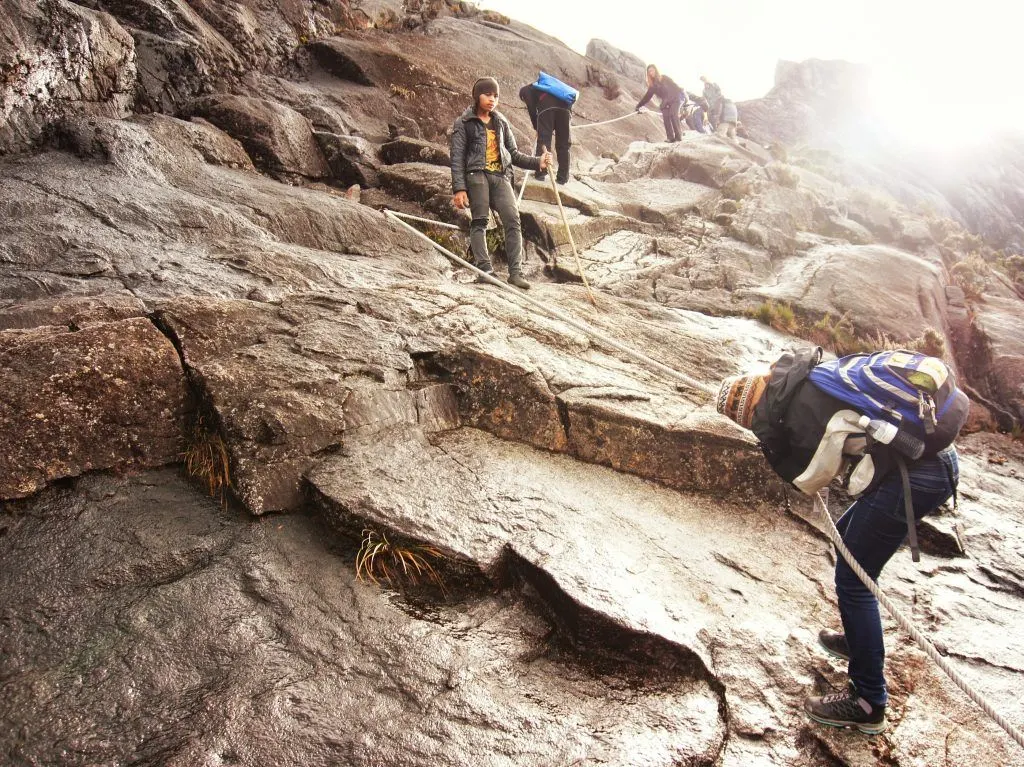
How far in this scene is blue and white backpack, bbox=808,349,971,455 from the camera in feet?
10.8

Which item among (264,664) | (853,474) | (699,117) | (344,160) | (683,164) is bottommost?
(264,664)

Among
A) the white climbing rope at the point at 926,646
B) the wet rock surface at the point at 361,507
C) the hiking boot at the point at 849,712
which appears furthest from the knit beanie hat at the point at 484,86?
the hiking boot at the point at 849,712

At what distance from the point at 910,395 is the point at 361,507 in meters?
3.84

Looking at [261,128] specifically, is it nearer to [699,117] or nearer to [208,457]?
[208,457]

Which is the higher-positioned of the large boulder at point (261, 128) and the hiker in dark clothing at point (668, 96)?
the hiker in dark clothing at point (668, 96)

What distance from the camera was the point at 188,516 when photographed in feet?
14.6

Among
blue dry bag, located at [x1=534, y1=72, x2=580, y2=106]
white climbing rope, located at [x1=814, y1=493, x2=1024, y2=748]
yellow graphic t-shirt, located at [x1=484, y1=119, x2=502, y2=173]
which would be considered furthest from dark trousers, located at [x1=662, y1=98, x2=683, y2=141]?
white climbing rope, located at [x1=814, y1=493, x2=1024, y2=748]

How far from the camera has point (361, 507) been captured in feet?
14.8

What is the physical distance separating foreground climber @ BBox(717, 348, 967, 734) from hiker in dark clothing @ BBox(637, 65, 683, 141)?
19612 mm

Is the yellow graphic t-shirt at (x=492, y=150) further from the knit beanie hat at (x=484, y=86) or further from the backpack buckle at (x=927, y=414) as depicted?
the backpack buckle at (x=927, y=414)

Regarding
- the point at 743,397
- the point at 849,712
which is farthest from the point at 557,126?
the point at 849,712

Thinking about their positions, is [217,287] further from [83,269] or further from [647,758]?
[647,758]

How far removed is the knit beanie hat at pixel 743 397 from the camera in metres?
3.81

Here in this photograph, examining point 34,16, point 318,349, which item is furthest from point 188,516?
point 34,16
